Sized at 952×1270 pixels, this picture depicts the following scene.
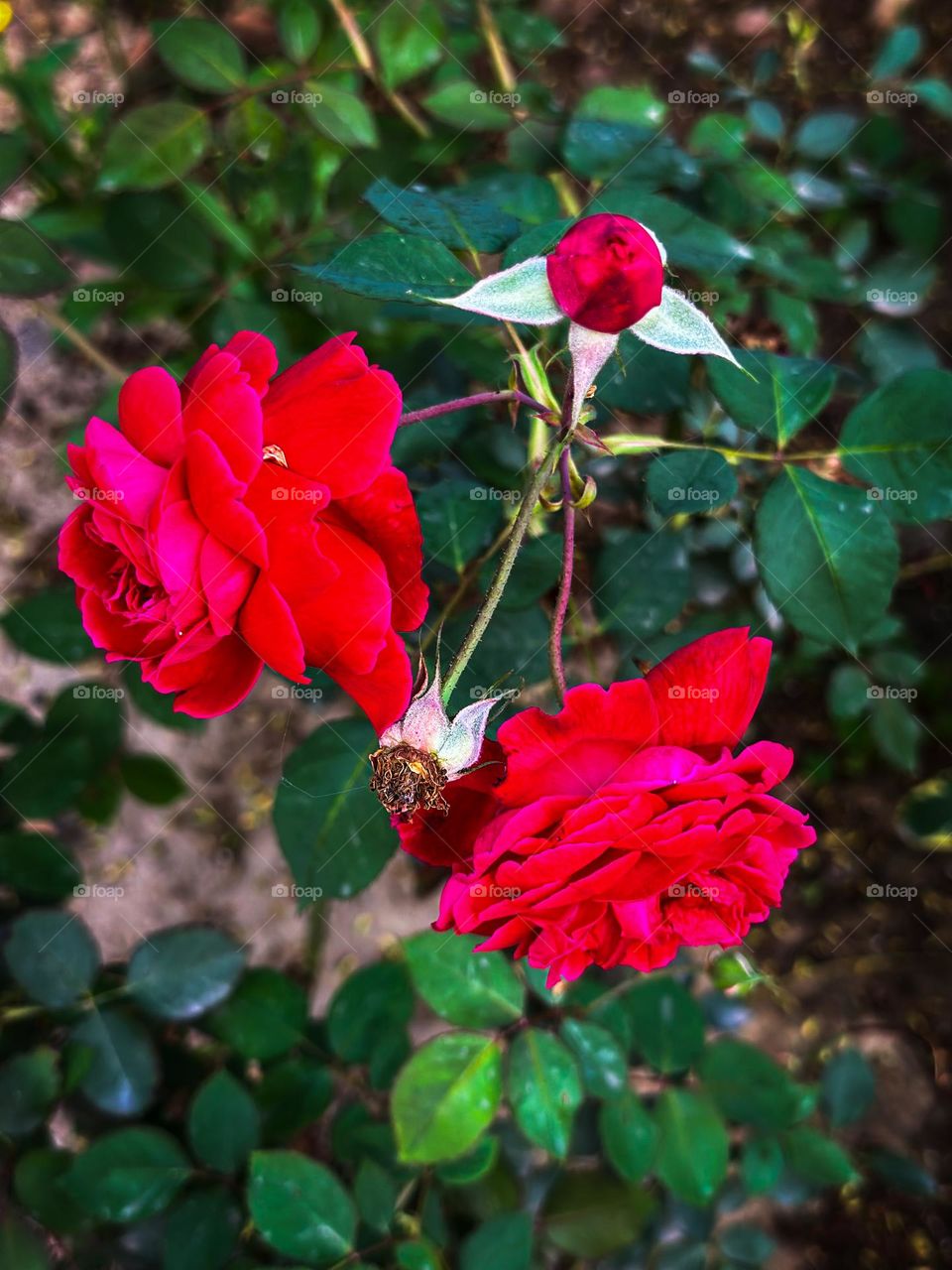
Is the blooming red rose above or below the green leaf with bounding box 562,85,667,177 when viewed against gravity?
below

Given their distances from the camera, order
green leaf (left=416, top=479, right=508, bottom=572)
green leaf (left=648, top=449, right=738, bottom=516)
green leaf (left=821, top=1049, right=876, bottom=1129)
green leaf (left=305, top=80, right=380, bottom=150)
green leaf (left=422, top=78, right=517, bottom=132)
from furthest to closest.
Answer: green leaf (left=821, top=1049, right=876, bottom=1129) → green leaf (left=422, top=78, right=517, bottom=132) → green leaf (left=305, top=80, right=380, bottom=150) → green leaf (left=416, top=479, right=508, bottom=572) → green leaf (left=648, top=449, right=738, bottom=516)

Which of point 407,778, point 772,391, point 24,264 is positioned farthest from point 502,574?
point 24,264

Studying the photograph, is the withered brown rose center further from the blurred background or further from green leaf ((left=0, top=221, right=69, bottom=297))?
green leaf ((left=0, top=221, right=69, bottom=297))

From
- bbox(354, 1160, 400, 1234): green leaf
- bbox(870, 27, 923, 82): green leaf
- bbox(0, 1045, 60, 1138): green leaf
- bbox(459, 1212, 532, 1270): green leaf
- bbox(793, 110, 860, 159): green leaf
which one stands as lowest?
bbox(459, 1212, 532, 1270): green leaf

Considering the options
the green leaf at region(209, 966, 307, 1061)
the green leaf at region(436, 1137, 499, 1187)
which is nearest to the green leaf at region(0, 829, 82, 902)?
the green leaf at region(209, 966, 307, 1061)

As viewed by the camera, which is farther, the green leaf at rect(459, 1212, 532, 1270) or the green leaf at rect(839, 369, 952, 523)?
the green leaf at rect(459, 1212, 532, 1270)

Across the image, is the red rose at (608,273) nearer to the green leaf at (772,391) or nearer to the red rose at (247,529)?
the red rose at (247,529)

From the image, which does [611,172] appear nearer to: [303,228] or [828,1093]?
[303,228]
